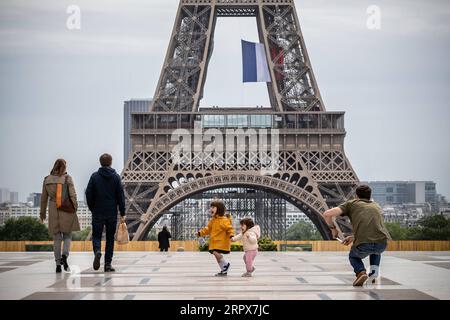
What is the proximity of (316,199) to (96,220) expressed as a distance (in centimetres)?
4132

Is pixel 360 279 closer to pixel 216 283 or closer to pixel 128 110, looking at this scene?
pixel 216 283

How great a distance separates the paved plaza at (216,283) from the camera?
42.3 feet

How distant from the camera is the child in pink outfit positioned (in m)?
17.4

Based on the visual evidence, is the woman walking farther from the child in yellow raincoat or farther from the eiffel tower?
the eiffel tower

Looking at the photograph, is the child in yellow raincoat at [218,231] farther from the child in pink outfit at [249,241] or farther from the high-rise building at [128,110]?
the high-rise building at [128,110]

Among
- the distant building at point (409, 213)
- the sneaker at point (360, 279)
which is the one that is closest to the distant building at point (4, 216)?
the distant building at point (409, 213)

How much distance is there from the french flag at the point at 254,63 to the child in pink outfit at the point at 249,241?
4589 centimetres

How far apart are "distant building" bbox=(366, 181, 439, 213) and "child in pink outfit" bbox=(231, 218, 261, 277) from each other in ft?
144

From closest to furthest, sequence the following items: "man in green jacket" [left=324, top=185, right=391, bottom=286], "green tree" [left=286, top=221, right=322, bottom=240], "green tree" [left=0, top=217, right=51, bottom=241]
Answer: "man in green jacket" [left=324, top=185, right=391, bottom=286] → "green tree" [left=0, top=217, right=51, bottom=241] → "green tree" [left=286, top=221, right=322, bottom=240]

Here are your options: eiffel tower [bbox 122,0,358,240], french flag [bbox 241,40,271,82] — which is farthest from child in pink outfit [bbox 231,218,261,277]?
french flag [bbox 241,40,271,82]

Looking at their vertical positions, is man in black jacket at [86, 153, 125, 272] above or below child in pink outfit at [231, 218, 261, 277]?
above

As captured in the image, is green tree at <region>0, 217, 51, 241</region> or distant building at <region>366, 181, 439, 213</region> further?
green tree at <region>0, 217, 51, 241</region>

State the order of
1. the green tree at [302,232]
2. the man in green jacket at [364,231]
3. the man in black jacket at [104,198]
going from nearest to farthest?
the man in green jacket at [364,231], the man in black jacket at [104,198], the green tree at [302,232]

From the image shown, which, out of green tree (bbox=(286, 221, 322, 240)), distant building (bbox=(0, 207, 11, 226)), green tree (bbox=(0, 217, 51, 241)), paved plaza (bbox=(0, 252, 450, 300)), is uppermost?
distant building (bbox=(0, 207, 11, 226))
